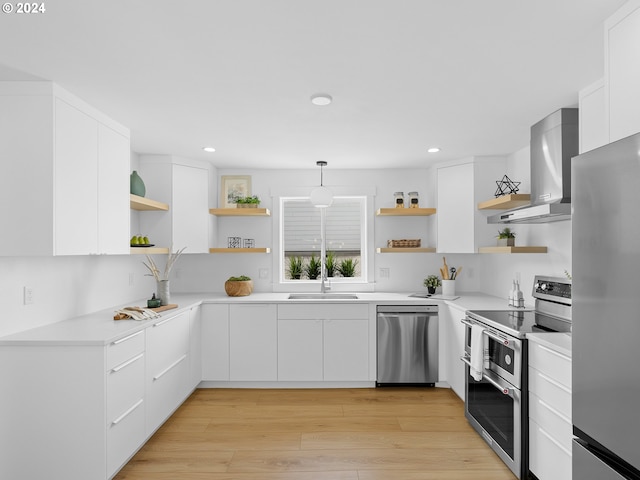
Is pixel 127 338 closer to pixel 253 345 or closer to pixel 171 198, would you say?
pixel 253 345

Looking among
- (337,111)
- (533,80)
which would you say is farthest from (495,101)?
(337,111)

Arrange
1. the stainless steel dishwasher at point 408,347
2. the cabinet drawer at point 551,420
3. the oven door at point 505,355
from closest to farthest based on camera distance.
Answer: the cabinet drawer at point 551,420 < the oven door at point 505,355 < the stainless steel dishwasher at point 408,347

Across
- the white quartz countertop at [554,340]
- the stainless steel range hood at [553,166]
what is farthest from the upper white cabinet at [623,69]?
the white quartz countertop at [554,340]

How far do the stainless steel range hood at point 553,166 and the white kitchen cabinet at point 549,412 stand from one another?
83cm

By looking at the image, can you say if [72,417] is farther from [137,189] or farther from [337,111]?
[337,111]

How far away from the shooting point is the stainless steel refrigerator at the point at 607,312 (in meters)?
1.18

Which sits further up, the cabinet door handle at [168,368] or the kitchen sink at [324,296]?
the kitchen sink at [324,296]

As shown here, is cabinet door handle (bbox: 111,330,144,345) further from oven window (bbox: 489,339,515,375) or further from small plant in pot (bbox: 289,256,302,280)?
oven window (bbox: 489,339,515,375)

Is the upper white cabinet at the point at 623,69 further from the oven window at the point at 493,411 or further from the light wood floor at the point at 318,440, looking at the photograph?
the light wood floor at the point at 318,440

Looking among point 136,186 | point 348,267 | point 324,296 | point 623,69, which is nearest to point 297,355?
point 324,296

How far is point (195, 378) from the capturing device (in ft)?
12.1

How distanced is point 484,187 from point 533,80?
6.23 feet

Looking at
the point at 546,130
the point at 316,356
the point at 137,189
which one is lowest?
the point at 316,356

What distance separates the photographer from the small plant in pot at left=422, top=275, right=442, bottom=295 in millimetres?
4223
